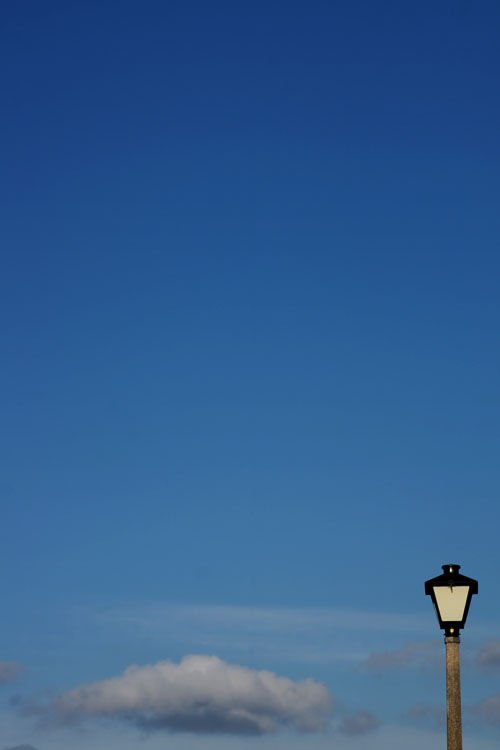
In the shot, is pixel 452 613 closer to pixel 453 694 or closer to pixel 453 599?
pixel 453 599

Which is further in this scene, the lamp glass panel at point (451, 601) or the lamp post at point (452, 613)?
the lamp glass panel at point (451, 601)

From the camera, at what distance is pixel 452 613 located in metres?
55.3

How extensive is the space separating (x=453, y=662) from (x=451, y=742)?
120 centimetres

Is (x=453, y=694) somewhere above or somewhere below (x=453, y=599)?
below

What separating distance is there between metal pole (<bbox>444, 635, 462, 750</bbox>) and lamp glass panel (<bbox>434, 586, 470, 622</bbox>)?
314 mm

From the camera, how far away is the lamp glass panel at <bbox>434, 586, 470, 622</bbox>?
55281 millimetres

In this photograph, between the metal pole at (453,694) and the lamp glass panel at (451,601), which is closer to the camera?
the metal pole at (453,694)

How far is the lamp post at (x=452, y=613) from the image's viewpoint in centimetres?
5494

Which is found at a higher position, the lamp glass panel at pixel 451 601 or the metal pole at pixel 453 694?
the lamp glass panel at pixel 451 601

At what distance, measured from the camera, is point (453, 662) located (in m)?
55.1

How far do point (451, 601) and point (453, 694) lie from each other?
1.40m

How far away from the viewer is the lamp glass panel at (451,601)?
55.3 m

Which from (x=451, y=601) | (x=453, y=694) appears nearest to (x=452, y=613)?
(x=451, y=601)

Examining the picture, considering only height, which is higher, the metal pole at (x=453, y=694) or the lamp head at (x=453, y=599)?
the lamp head at (x=453, y=599)
